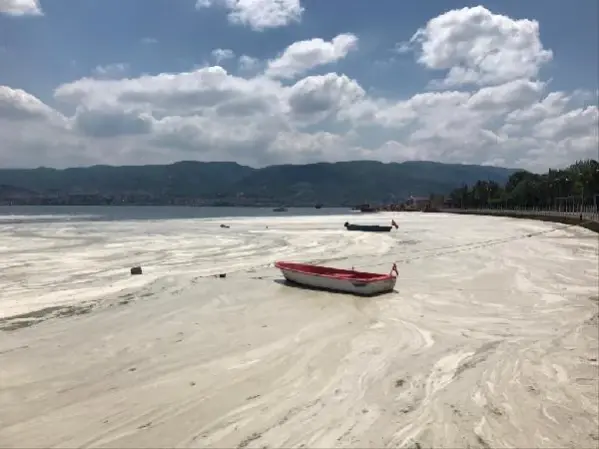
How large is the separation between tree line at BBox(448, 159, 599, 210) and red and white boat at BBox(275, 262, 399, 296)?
87.2m

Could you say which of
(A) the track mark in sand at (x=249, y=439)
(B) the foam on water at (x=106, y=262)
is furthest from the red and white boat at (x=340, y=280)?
(A) the track mark in sand at (x=249, y=439)

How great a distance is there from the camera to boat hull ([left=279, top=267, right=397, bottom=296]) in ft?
69.9

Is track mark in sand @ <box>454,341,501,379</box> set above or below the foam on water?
above

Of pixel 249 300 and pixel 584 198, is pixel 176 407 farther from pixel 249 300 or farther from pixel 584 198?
pixel 584 198

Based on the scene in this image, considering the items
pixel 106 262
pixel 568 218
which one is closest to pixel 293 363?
pixel 106 262

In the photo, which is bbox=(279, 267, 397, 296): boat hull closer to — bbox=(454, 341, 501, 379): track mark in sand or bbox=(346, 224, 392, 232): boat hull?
bbox=(454, 341, 501, 379): track mark in sand

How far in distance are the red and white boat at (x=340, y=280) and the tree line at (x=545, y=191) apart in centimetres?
8722

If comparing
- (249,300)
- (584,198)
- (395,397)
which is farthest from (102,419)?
(584,198)

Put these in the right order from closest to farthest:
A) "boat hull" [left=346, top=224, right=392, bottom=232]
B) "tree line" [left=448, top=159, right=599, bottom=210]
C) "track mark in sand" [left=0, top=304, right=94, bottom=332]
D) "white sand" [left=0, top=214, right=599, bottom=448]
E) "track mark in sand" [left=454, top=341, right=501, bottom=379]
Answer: "white sand" [left=0, top=214, right=599, bottom=448] < "track mark in sand" [left=454, top=341, right=501, bottom=379] < "track mark in sand" [left=0, top=304, right=94, bottom=332] < "boat hull" [left=346, top=224, right=392, bottom=232] < "tree line" [left=448, top=159, right=599, bottom=210]

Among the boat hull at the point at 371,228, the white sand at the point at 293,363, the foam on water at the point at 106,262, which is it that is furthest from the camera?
the boat hull at the point at 371,228

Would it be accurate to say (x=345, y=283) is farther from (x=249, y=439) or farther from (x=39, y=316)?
(x=249, y=439)

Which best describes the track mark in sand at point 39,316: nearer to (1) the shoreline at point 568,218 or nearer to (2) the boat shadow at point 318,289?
(2) the boat shadow at point 318,289

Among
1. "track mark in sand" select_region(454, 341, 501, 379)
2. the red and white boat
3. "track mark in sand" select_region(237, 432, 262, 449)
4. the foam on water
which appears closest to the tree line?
the foam on water

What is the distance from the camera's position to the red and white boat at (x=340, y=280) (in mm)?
21353
